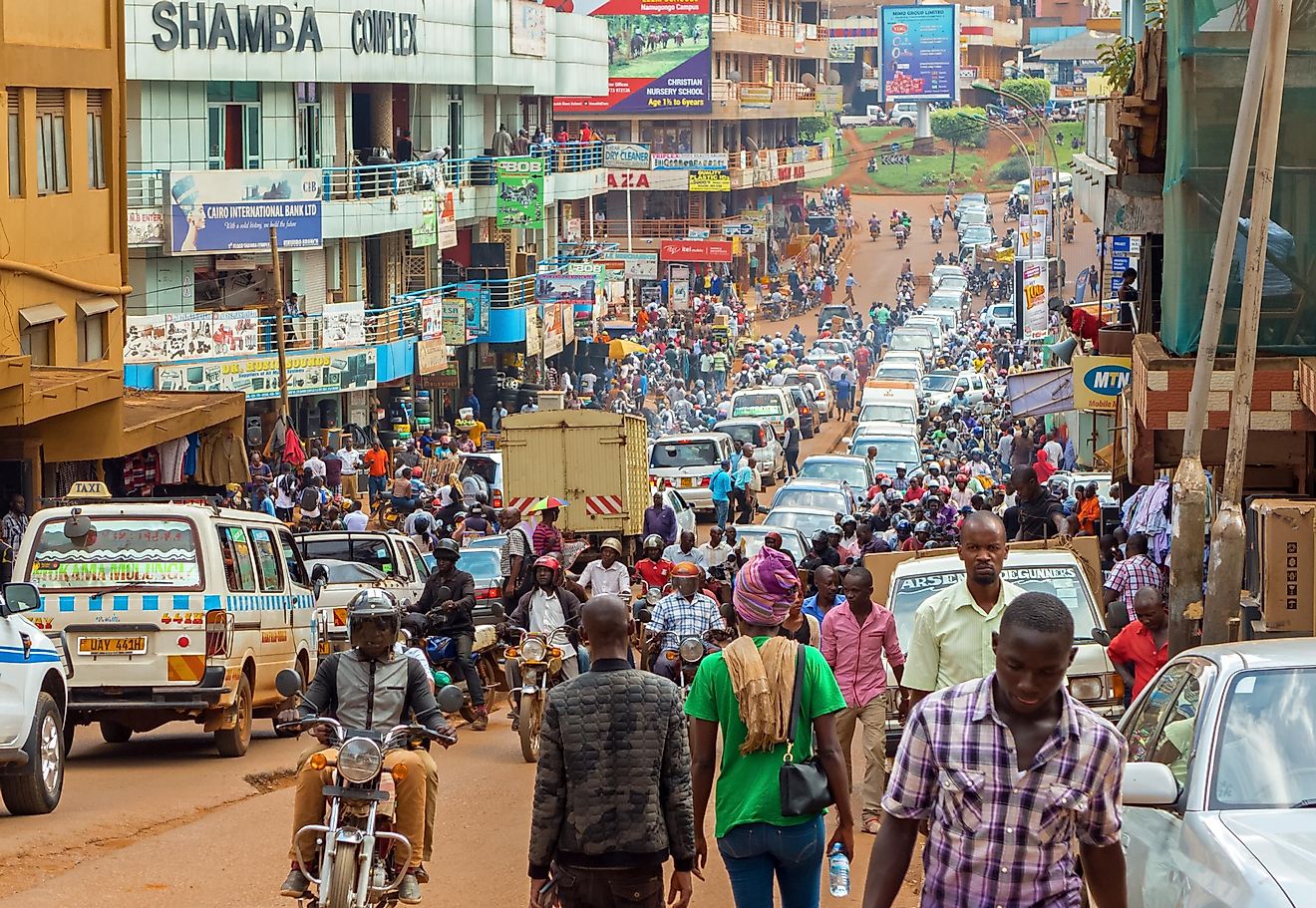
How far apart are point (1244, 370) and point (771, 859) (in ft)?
23.7

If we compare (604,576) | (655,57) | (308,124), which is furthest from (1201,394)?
(655,57)

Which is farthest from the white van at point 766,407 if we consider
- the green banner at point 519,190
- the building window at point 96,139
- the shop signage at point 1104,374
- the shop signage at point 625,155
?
the shop signage at point 625,155

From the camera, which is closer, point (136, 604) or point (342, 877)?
point (342, 877)

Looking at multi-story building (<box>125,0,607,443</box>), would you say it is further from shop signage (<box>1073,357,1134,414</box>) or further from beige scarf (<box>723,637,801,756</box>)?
beige scarf (<box>723,637,801,756</box>)

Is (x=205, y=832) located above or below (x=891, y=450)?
above

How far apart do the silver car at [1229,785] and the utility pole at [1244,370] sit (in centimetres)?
581

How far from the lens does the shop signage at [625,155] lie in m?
71.6

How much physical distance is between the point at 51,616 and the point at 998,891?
9.75 m

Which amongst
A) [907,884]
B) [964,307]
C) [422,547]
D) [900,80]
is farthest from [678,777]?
[900,80]

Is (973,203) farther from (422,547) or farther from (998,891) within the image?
(998,891)

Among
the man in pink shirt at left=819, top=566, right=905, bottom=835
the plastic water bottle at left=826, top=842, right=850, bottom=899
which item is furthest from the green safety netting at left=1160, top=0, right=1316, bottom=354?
the plastic water bottle at left=826, top=842, right=850, bottom=899

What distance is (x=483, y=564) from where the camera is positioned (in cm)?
2283

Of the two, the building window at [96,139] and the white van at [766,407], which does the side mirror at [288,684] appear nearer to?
the building window at [96,139]

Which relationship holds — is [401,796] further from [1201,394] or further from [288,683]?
[1201,394]
